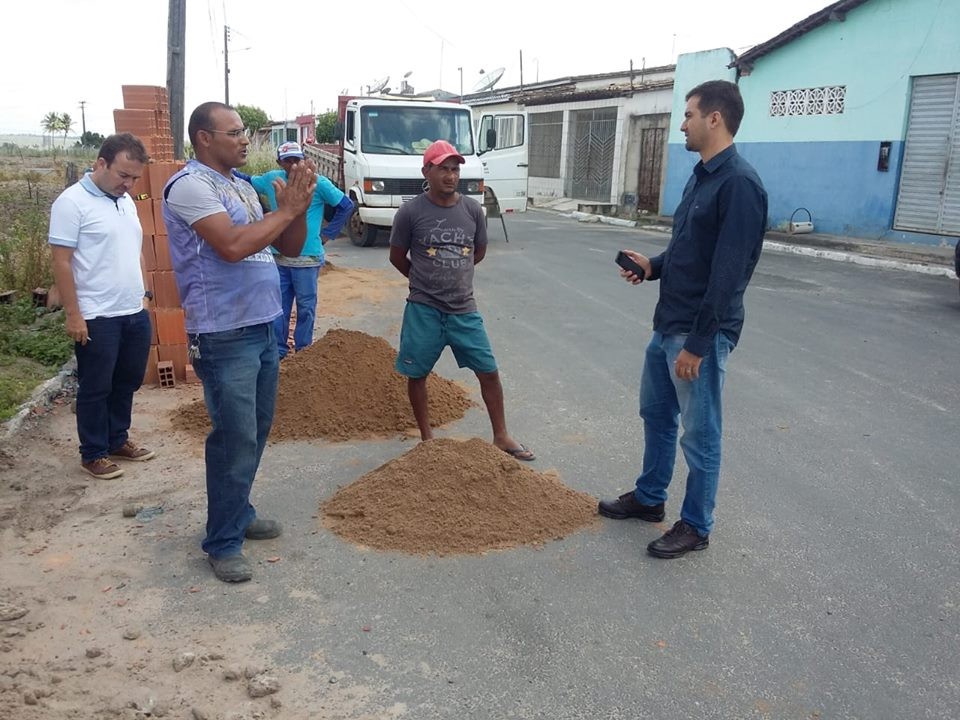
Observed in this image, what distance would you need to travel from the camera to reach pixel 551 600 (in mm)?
3332

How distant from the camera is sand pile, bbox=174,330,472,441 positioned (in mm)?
5305

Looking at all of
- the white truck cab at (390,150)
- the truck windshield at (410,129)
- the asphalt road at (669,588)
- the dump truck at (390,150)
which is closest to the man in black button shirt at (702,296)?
the asphalt road at (669,588)

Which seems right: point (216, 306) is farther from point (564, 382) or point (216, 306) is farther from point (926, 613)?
point (564, 382)

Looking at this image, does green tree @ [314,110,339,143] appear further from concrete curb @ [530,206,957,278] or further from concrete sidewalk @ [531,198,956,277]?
concrete curb @ [530,206,957,278]

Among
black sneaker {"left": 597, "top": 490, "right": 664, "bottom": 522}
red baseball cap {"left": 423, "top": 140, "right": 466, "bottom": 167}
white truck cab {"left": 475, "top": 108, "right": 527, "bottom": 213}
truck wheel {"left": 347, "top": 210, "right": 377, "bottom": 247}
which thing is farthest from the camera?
white truck cab {"left": 475, "top": 108, "right": 527, "bottom": 213}

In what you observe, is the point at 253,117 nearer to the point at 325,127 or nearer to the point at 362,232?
the point at 325,127

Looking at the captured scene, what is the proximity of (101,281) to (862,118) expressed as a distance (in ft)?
52.6

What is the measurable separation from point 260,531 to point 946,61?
15.7 meters

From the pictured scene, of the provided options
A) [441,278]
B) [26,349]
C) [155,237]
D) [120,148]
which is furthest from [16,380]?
[441,278]

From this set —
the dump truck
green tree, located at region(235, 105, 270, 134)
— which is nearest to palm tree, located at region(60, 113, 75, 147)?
green tree, located at region(235, 105, 270, 134)

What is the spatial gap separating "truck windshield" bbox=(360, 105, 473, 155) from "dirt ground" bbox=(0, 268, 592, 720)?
10.4 meters

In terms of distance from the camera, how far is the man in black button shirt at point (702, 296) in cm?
331

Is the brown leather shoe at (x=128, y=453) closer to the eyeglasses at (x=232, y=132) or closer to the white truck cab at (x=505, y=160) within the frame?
the eyeglasses at (x=232, y=132)

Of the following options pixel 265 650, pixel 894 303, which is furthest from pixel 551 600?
pixel 894 303
